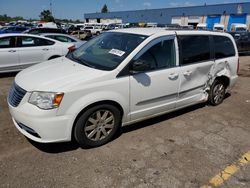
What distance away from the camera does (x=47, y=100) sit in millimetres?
3193

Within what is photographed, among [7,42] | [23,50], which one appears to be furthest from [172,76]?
[7,42]

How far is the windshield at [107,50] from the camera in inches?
149

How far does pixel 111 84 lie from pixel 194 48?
6.64ft

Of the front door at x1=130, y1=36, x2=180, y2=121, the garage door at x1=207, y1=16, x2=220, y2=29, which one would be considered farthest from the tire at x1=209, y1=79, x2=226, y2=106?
the garage door at x1=207, y1=16, x2=220, y2=29

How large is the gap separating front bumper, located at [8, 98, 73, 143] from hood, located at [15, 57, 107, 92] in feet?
0.95

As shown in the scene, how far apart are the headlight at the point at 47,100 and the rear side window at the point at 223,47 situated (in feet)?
11.5

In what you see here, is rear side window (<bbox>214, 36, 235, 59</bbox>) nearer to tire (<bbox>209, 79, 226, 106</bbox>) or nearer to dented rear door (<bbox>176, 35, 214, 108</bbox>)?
dented rear door (<bbox>176, 35, 214, 108</bbox>)

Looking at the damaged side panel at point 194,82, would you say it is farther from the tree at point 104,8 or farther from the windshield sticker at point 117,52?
the tree at point 104,8

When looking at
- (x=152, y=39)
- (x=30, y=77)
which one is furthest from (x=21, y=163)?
(x=152, y=39)

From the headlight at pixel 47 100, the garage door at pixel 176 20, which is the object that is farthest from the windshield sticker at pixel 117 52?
the garage door at pixel 176 20

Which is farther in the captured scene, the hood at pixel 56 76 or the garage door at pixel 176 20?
the garage door at pixel 176 20

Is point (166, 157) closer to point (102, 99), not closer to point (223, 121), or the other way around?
point (102, 99)

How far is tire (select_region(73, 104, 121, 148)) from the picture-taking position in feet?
11.3

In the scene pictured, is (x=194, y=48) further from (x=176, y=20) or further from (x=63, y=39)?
(x=176, y=20)
